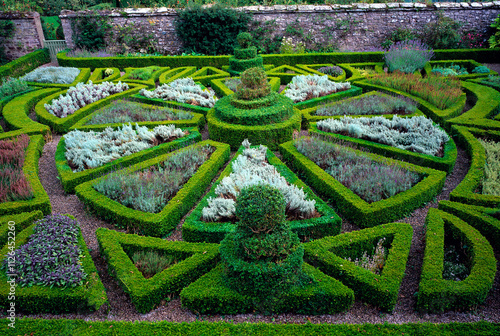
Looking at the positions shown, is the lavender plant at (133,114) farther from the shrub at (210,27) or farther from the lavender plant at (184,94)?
the shrub at (210,27)

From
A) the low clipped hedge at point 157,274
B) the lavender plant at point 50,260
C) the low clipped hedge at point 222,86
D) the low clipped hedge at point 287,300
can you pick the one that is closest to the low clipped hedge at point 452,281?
the low clipped hedge at point 287,300

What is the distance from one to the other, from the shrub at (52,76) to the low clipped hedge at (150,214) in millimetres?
8779

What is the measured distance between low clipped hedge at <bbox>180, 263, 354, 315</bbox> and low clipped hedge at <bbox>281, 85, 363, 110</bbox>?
727cm

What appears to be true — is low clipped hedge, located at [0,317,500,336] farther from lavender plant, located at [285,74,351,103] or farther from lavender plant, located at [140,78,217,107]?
lavender plant, located at [285,74,351,103]

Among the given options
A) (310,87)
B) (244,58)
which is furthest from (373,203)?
(244,58)

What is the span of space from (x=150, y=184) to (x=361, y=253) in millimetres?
4286

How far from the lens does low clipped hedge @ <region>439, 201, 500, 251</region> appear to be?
5.68m

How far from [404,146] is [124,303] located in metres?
7.12

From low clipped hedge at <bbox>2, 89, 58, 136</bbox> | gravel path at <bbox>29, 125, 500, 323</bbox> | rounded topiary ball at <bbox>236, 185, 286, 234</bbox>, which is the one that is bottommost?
gravel path at <bbox>29, 125, 500, 323</bbox>

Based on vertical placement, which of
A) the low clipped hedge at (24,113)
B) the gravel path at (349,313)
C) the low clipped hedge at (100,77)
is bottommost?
the gravel path at (349,313)

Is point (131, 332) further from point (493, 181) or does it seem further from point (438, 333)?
point (493, 181)

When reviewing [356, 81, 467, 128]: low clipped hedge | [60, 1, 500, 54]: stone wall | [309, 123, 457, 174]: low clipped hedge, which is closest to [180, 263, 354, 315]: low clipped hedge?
[309, 123, 457, 174]: low clipped hedge

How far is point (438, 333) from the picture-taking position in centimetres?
→ 414

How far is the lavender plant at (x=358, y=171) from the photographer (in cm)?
688
